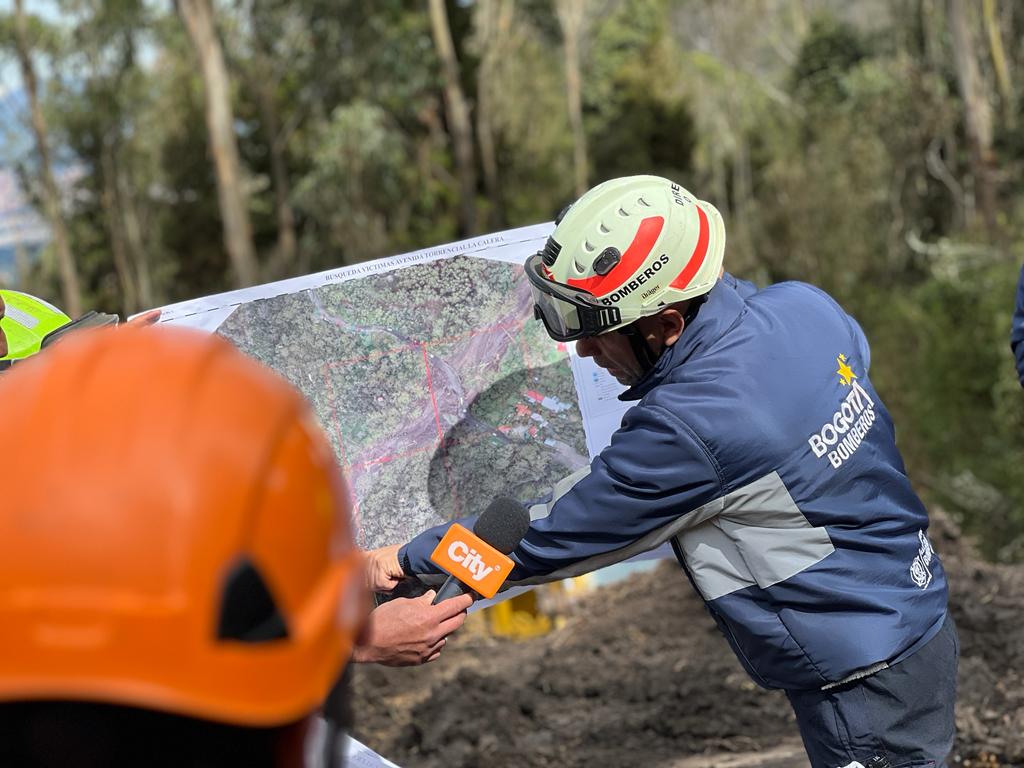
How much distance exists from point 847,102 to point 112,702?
1543 inches

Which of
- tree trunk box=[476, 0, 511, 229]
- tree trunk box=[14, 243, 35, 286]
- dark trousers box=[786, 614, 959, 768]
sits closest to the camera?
dark trousers box=[786, 614, 959, 768]

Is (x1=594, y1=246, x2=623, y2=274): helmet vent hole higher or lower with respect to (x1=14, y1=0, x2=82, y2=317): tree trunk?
higher

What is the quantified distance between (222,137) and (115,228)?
19.7 meters

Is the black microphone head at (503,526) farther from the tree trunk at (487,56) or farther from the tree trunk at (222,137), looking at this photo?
the tree trunk at (487,56)

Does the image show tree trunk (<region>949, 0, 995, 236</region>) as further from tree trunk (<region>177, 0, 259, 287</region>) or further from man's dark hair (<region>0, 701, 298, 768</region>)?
man's dark hair (<region>0, 701, 298, 768</region>)

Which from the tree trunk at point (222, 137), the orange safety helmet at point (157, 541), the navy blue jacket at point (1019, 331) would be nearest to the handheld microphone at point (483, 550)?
the orange safety helmet at point (157, 541)

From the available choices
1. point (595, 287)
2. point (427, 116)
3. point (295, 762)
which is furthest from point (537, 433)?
point (427, 116)

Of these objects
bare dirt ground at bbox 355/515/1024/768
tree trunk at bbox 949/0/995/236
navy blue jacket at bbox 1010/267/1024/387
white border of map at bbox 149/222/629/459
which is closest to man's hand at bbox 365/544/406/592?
white border of map at bbox 149/222/629/459

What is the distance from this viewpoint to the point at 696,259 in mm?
2965

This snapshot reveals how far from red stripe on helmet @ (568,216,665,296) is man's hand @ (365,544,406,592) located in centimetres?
82

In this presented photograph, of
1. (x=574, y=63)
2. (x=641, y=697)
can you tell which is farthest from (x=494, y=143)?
(x=641, y=697)

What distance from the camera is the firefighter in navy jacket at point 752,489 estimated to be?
275 cm

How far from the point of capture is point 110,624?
1.18 m

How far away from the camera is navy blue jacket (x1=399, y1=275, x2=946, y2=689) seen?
8.96ft
